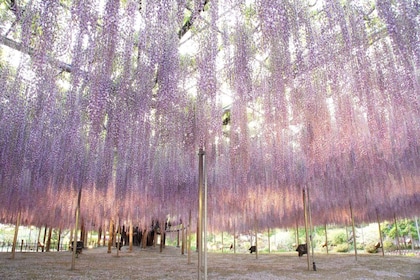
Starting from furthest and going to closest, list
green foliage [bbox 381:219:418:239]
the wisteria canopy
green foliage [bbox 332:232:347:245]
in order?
green foliage [bbox 332:232:347:245] < green foliage [bbox 381:219:418:239] < the wisteria canopy

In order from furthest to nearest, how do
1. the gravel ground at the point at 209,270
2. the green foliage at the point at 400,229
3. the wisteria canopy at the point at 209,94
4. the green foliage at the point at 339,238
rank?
the green foliage at the point at 339,238
the green foliage at the point at 400,229
the gravel ground at the point at 209,270
the wisteria canopy at the point at 209,94

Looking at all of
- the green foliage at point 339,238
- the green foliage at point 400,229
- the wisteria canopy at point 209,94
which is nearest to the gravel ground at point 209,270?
the wisteria canopy at point 209,94

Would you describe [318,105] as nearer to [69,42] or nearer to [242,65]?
[242,65]

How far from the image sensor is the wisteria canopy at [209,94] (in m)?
3.60

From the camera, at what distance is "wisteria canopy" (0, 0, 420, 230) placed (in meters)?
3.60

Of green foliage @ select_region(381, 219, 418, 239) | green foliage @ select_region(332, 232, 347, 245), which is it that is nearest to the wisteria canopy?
green foliage @ select_region(381, 219, 418, 239)

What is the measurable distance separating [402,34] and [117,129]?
15.7 feet

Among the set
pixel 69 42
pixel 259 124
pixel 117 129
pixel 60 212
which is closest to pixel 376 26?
pixel 259 124

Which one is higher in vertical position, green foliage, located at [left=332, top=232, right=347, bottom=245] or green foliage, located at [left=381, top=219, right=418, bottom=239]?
green foliage, located at [left=381, top=219, right=418, bottom=239]

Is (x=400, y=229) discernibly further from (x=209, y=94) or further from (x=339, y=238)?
(x=209, y=94)

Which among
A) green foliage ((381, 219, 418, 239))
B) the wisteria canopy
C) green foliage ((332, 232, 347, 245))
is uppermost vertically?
the wisteria canopy

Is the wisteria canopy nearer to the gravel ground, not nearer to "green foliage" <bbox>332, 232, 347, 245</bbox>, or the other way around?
the gravel ground

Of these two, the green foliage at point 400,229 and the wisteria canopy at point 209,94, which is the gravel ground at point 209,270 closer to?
the wisteria canopy at point 209,94

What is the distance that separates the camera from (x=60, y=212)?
1608cm
